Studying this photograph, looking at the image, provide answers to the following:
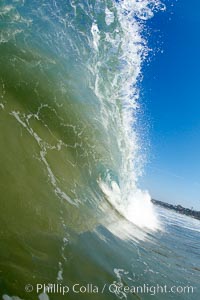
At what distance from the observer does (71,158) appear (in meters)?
11.0

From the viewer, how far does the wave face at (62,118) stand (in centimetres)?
679

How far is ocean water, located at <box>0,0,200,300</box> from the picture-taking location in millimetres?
5492

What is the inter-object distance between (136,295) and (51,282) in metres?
2.05

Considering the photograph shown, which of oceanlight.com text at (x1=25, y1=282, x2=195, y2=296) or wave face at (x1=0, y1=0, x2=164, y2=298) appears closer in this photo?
oceanlight.com text at (x1=25, y1=282, x2=195, y2=296)

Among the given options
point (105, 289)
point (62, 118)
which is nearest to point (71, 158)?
point (62, 118)

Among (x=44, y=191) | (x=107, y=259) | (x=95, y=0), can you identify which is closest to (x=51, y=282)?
(x=107, y=259)

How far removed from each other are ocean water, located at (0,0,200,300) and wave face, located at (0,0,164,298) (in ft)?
0.13

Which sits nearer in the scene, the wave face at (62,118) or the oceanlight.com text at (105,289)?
the oceanlight.com text at (105,289)

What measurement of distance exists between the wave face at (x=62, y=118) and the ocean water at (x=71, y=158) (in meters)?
0.04

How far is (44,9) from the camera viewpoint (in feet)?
40.1

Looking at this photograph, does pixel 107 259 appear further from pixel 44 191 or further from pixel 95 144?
pixel 95 144

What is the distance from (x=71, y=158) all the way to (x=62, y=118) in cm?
160

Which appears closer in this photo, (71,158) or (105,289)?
(105,289)

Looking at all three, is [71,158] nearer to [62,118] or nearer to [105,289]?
[62,118]
